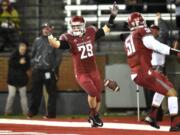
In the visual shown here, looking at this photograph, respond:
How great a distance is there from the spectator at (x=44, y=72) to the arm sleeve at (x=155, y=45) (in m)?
4.34

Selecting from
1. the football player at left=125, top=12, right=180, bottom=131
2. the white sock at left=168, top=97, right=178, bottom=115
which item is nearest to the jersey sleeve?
the football player at left=125, top=12, right=180, bottom=131

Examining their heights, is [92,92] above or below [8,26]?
below

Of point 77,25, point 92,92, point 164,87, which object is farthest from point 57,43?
point 164,87

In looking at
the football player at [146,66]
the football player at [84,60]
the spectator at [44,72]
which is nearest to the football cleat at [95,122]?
the football player at [84,60]

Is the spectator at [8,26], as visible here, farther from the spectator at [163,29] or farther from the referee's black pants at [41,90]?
the spectator at [163,29]

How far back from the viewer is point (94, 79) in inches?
482

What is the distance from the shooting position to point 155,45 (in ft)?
37.1

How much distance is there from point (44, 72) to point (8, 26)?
85.5 inches

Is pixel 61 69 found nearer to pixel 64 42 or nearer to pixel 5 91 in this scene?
pixel 5 91

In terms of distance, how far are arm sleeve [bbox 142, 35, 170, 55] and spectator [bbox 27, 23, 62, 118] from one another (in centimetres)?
434

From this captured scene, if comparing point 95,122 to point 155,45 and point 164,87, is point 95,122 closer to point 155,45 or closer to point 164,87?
point 164,87

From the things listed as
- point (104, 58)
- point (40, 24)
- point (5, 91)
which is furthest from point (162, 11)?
point (5, 91)

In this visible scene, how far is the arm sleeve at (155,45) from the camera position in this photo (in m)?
11.3

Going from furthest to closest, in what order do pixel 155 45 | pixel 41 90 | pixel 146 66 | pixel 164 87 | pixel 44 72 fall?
pixel 41 90
pixel 44 72
pixel 146 66
pixel 164 87
pixel 155 45
